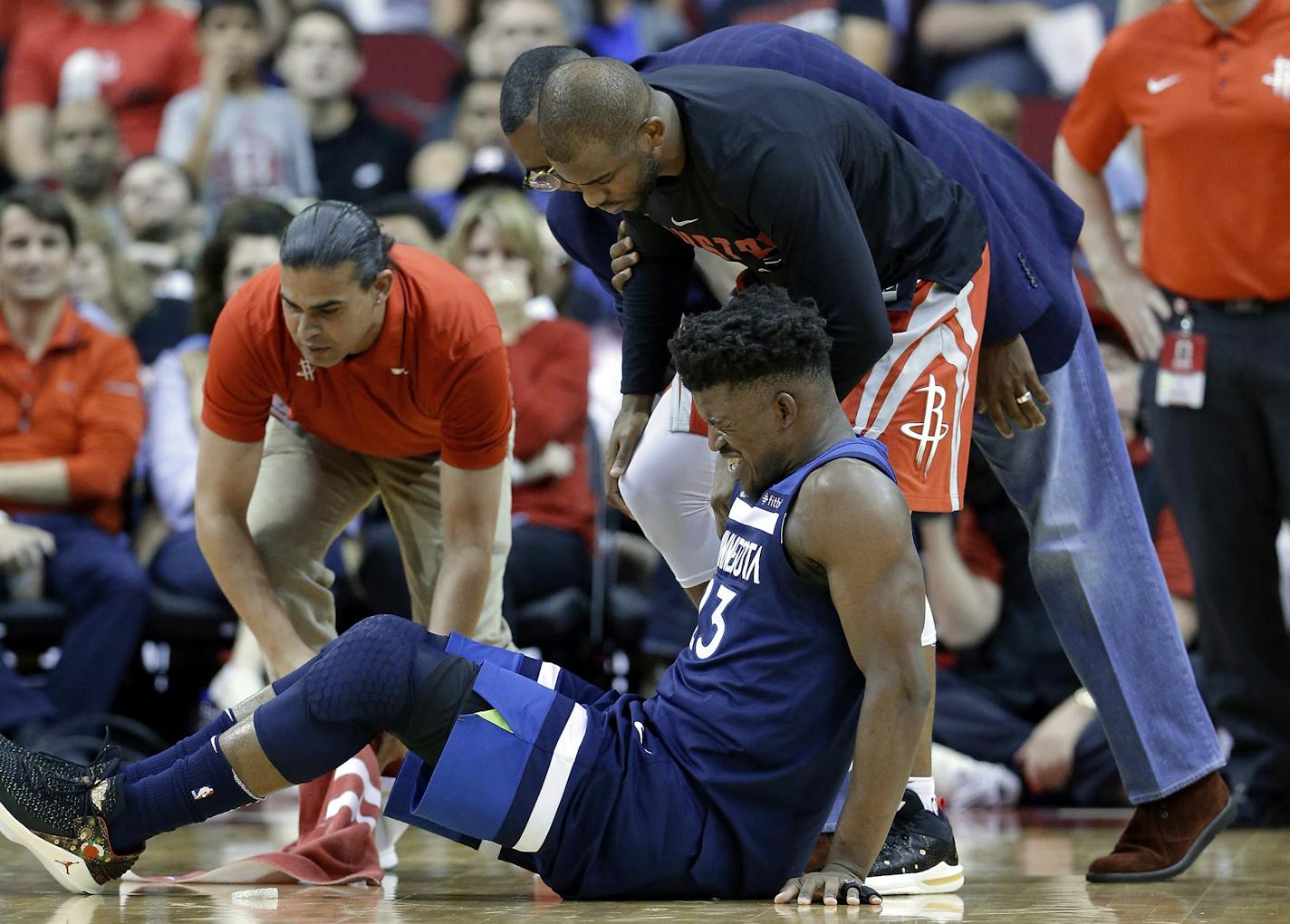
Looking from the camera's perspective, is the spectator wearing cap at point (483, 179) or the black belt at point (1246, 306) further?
the spectator wearing cap at point (483, 179)

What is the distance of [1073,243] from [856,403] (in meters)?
0.72

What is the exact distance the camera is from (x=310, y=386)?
371cm

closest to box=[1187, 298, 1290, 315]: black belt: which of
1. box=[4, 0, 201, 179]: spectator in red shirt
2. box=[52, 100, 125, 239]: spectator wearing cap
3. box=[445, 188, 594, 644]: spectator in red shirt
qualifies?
box=[445, 188, 594, 644]: spectator in red shirt

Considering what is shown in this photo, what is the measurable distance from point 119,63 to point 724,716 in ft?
20.2

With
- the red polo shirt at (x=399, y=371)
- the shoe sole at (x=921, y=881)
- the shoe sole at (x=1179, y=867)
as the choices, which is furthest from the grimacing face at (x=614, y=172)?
the shoe sole at (x=1179, y=867)

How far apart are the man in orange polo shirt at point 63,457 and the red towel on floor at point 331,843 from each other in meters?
1.90

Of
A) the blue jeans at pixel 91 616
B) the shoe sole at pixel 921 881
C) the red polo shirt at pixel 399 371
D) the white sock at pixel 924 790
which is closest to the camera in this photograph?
the shoe sole at pixel 921 881

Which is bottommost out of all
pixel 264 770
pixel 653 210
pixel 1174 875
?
pixel 1174 875

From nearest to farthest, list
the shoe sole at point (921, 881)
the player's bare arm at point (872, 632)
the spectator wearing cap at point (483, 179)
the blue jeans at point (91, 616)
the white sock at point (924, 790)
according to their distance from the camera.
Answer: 1. the player's bare arm at point (872, 632)
2. the shoe sole at point (921, 881)
3. the white sock at point (924, 790)
4. the blue jeans at point (91, 616)
5. the spectator wearing cap at point (483, 179)

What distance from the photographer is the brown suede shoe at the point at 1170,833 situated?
342 cm

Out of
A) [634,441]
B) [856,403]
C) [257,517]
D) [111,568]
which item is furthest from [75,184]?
[856,403]

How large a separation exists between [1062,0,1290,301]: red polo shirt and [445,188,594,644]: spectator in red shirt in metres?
1.99

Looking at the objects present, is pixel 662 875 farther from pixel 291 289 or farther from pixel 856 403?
pixel 291 289

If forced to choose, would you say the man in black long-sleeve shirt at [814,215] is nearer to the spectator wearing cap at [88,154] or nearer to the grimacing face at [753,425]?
the grimacing face at [753,425]
